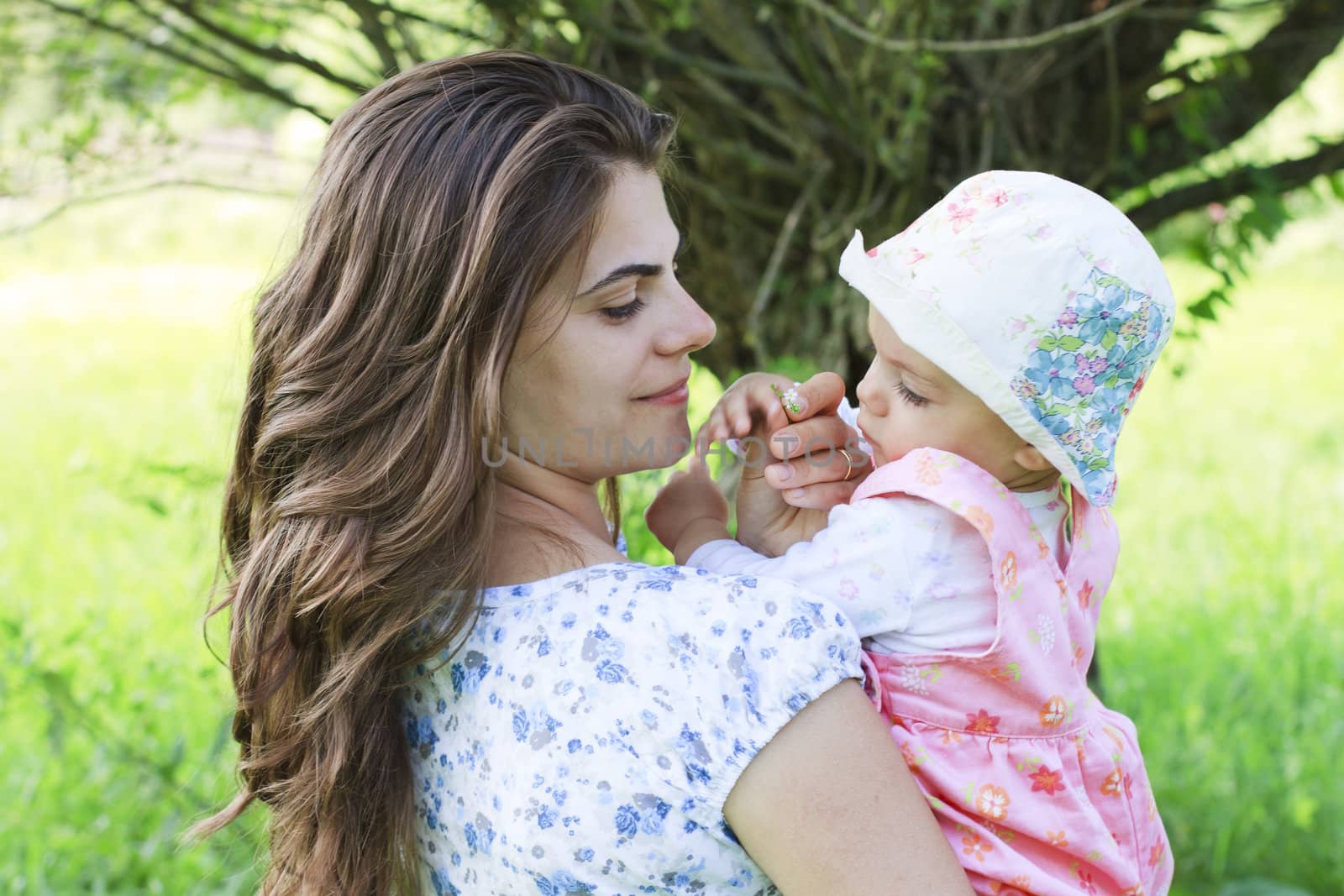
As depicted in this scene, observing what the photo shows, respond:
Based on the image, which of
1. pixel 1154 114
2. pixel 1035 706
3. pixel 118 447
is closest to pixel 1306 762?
pixel 1154 114

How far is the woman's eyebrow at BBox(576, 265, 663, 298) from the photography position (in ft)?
5.20

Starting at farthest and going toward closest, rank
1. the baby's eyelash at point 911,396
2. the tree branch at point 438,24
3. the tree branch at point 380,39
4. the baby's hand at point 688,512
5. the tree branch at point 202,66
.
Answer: the tree branch at point 202,66 < the tree branch at point 380,39 < the tree branch at point 438,24 < the baby's hand at point 688,512 < the baby's eyelash at point 911,396

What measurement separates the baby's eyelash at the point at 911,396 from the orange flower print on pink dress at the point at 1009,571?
0.70ft

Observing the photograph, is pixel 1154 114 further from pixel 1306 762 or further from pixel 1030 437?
pixel 1306 762

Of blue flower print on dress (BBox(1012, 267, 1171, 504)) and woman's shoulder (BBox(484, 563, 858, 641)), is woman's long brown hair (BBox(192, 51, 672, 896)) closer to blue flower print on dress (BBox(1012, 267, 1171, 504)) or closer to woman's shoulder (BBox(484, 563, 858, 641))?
woman's shoulder (BBox(484, 563, 858, 641))

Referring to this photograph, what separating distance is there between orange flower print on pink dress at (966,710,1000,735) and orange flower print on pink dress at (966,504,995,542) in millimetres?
212

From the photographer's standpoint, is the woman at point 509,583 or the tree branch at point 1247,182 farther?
the tree branch at point 1247,182

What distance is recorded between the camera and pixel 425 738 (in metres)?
1.65

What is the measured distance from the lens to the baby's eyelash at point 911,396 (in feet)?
5.17

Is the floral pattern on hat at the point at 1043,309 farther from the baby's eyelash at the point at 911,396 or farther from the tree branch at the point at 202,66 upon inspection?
the tree branch at the point at 202,66

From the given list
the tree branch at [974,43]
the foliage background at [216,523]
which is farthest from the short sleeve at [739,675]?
the tree branch at [974,43]

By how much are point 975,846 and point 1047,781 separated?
4.8 inches

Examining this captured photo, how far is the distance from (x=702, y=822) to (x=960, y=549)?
442 millimetres

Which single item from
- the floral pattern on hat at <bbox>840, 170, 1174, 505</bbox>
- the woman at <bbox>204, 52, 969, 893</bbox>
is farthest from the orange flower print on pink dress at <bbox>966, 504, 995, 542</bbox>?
the woman at <bbox>204, 52, 969, 893</bbox>
